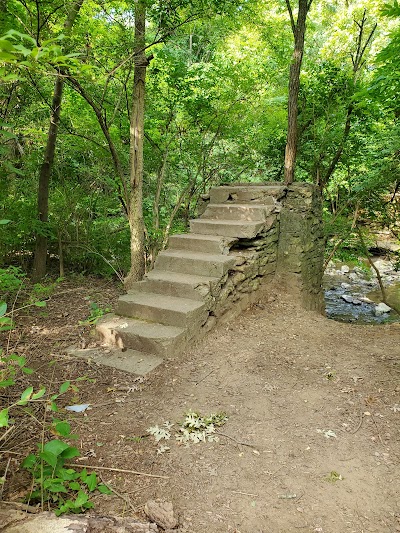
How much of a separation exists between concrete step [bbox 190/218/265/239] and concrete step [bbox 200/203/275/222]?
136mm

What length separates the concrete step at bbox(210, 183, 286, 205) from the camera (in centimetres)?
522

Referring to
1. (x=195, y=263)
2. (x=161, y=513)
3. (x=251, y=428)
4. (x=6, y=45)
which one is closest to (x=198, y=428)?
(x=251, y=428)

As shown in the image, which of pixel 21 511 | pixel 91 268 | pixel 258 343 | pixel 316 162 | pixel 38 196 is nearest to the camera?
pixel 21 511

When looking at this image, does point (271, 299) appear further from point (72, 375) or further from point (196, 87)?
point (196, 87)

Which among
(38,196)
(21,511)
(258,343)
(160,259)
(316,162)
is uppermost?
(316,162)

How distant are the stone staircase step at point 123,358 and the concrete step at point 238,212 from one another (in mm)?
2497

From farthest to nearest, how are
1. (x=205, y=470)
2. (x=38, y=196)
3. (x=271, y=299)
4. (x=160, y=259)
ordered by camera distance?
(x=38, y=196) → (x=271, y=299) → (x=160, y=259) → (x=205, y=470)

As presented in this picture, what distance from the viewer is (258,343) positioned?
3.89 metres

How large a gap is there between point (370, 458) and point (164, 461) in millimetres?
1257

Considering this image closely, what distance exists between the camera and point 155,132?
19.0 ft

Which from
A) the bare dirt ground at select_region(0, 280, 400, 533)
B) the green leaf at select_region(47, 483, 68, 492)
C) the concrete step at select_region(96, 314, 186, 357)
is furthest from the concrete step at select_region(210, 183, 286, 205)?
the green leaf at select_region(47, 483, 68, 492)

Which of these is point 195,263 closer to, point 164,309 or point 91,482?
point 164,309

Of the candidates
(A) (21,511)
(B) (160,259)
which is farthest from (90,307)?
(A) (21,511)

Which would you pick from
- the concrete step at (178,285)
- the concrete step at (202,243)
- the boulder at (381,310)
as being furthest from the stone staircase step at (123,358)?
the boulder at (381,310)
